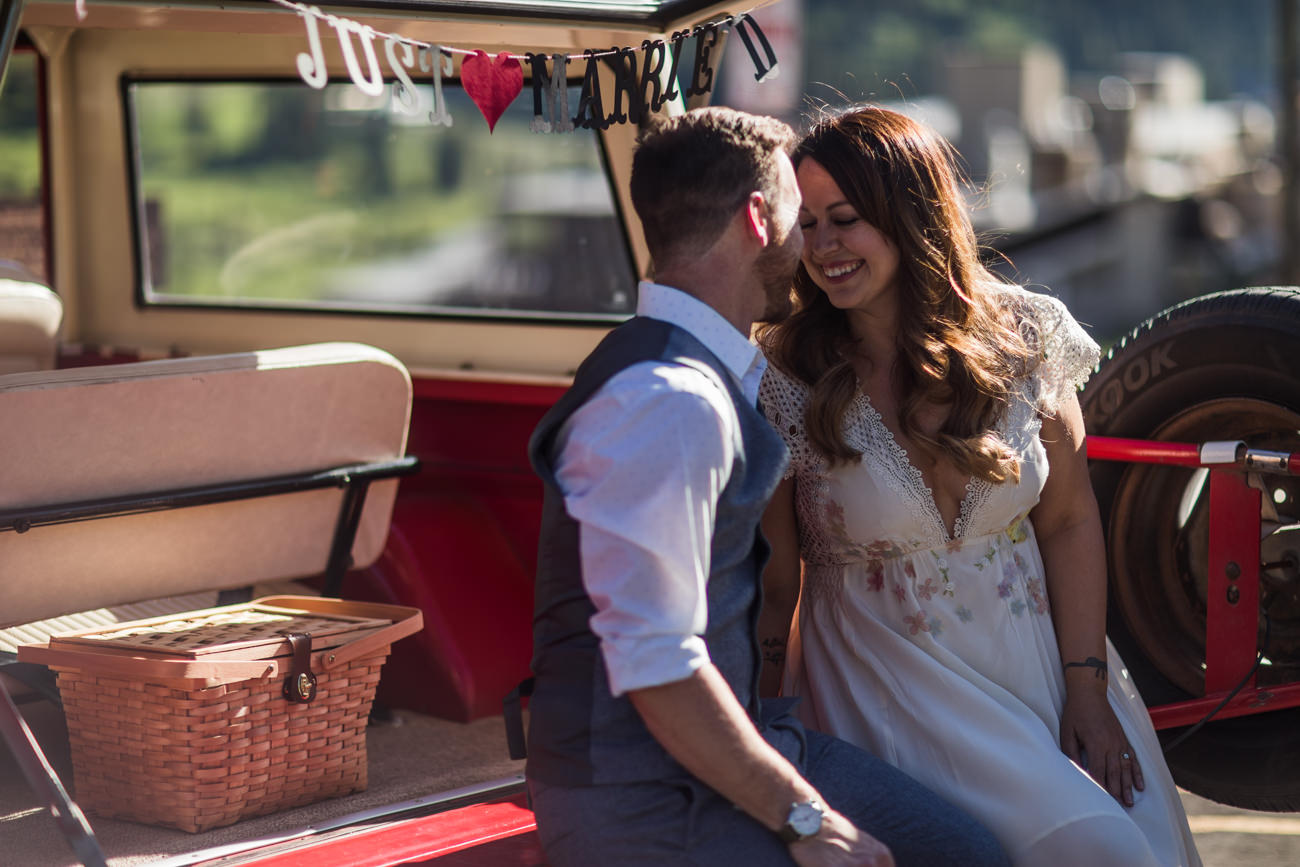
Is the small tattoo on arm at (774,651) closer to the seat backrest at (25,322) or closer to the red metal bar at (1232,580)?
the red metal bar at (1232,580)

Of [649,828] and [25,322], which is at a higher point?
[25,322]

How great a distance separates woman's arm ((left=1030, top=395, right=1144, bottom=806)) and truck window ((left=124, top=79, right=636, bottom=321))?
186 cm

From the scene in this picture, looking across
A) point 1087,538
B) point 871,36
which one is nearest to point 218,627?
point 1087,538

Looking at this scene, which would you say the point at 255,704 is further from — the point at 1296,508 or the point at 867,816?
the point at 1296,508

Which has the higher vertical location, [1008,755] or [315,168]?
[315,168]

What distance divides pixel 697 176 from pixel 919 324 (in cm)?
73

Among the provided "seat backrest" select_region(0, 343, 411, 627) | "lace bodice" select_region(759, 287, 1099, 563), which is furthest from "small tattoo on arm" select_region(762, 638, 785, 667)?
"seat backrest" select_region(0, 343, 411, 627)

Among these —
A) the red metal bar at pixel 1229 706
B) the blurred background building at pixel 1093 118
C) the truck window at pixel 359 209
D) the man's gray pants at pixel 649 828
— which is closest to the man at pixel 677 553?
the man's gray pants at pixel 649 828

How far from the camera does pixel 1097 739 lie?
2.62m

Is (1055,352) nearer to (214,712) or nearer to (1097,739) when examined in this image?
(1097,739)

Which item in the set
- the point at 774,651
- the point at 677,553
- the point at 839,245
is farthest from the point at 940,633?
the point at 677,553

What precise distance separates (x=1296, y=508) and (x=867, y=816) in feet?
4.75

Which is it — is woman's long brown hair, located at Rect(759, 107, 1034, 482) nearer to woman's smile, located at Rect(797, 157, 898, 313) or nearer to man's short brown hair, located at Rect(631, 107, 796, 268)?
woman's smile, located at Rect(797, 157, 898, 313)

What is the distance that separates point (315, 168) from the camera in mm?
5109
